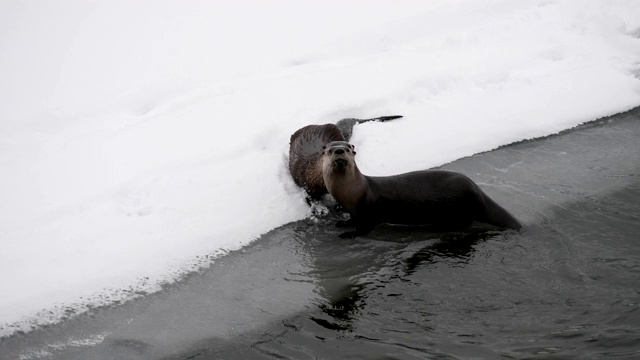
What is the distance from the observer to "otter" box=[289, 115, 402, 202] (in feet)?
14.8

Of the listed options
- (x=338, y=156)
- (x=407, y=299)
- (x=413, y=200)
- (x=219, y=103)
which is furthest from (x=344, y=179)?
(x=219, y=103)

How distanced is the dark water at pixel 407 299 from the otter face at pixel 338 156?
513 millimetres

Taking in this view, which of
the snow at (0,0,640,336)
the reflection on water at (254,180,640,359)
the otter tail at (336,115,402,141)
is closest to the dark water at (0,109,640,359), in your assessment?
the reflection on water at (254,180,640,359)

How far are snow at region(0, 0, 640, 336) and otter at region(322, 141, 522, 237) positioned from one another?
0.49 meters

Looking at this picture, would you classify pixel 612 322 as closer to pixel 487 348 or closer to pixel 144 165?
pixel 487 348

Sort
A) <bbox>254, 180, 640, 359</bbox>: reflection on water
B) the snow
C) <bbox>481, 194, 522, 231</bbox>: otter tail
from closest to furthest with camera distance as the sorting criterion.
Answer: <bbox>254, 180, 640, 359</bbox>: reflection on water < the snow < <bbox>481, 194, 522, 231</bbox>: otter tail

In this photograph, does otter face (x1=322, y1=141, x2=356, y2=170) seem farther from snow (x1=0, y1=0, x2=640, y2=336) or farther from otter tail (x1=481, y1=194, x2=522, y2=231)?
otter tail (x1=481, y1=194, x2=522, y2=231)

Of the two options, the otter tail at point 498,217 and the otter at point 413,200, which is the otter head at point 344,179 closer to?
the otter at point 413,200

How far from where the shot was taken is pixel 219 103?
18.6 ft

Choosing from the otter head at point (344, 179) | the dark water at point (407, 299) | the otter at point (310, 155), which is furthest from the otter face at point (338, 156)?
the dark water at point (407, 299)

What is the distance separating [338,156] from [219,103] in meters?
2.12

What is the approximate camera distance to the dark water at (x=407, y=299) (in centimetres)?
291

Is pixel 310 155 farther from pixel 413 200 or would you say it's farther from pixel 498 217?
pixel 498 217

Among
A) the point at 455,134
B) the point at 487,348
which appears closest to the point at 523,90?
the point at 455,134
